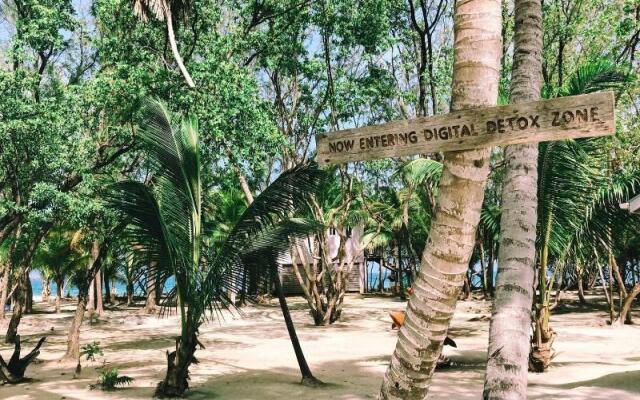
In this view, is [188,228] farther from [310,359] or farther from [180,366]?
[310,359]

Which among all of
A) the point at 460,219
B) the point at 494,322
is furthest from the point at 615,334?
the point at 460,219

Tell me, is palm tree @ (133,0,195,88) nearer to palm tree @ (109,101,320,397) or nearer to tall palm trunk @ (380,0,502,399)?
palm tree @ (109,101,320,397)

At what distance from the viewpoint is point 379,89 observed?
1564 centimetres

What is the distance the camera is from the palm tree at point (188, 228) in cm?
793

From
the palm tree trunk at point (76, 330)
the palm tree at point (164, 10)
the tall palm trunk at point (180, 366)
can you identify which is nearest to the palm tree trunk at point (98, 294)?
the palm tree trunk at point (76, 330)

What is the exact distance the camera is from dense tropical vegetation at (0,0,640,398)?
787 cm

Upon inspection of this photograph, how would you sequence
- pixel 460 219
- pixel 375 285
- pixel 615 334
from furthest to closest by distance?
1. pixel 375 285
2. pixel 615 334
3. pixel 460 219

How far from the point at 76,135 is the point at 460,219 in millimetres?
12652

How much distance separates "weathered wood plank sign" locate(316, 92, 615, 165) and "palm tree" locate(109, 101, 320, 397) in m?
4.43

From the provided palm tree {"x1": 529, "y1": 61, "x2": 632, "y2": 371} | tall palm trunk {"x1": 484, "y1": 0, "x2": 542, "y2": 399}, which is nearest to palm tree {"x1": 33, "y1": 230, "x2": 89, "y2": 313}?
palm tree {"x1": 529, "y1": 61, "x2": 632, "y2": 371}

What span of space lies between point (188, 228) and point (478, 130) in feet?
21.8

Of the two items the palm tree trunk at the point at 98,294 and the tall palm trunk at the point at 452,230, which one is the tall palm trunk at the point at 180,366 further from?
the palm tree trunk at the point at 98,294

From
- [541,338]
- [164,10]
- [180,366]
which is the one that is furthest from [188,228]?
[541,338]

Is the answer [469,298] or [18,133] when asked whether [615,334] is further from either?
[18,133]
